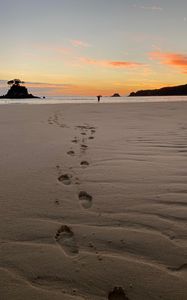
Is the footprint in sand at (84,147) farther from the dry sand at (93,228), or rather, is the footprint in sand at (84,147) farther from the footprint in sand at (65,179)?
the footprint in sand at (65,179)

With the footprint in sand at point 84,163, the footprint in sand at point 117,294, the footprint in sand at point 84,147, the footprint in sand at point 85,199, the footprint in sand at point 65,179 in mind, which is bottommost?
the footprint in sand at point 117,294

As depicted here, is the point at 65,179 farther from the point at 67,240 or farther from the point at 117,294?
the point at 117,294

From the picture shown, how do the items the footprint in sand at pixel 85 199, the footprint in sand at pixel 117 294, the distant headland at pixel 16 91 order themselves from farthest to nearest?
the distant headland at pixel 16 91
the footprint in sand at pixel 85 199
the footprint in sand at pixel 117 294

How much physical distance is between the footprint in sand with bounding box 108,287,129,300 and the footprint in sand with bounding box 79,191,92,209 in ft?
3.82

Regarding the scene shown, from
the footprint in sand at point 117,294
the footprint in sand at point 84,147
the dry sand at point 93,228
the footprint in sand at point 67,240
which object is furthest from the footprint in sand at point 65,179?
the footprint in sand at point 117,294

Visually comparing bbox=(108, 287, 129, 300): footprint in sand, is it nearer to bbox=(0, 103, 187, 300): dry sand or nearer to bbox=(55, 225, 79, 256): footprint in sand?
bbox=(0, 103, 187, 300): dry sand

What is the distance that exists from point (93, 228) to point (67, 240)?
0.26 m

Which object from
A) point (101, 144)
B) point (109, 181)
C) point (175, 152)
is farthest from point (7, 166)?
point (175, 152)

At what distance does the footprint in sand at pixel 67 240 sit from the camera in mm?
2172

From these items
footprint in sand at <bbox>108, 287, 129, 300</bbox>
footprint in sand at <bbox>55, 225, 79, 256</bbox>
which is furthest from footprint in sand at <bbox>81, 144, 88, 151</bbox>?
footprint in sand at <bbox>108, 287, 129, 300</bbox>

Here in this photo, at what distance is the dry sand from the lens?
6.06ft

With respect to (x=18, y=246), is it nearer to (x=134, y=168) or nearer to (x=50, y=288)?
(x=50, y=288)

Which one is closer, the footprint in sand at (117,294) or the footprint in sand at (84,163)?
the footprint in sand at (117,294)

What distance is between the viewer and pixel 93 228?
2.49m
